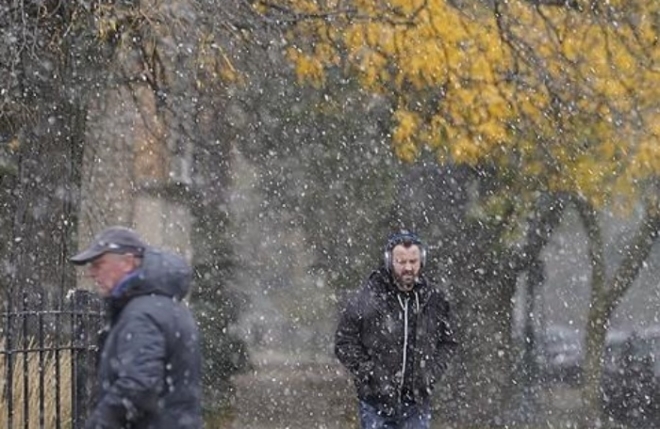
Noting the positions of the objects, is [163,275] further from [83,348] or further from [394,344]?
[83,348]

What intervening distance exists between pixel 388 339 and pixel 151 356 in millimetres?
2879

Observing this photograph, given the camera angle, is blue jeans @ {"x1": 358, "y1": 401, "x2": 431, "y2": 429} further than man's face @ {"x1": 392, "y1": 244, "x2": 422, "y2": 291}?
Yes

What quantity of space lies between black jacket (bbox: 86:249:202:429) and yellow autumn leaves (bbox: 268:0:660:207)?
8.24 metres

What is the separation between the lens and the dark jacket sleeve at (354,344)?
8539 mm

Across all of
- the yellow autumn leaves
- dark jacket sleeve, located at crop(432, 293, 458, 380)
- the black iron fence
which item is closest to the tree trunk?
the yellow autumn leaves

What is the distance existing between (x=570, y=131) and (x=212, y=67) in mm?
4281

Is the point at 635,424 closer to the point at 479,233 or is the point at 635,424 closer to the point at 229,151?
the point at 479,233

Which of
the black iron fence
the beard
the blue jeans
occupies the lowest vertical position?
the blue jeans

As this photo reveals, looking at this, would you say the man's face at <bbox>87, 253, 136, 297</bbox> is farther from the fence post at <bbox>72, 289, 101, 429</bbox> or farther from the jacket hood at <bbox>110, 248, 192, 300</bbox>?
the fence post at <bbox>72, 289, 101, 429</bbox>

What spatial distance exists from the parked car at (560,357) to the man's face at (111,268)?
61.4ft

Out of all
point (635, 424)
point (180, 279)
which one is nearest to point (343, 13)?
point (180, 279)

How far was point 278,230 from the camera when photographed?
24.8 metres

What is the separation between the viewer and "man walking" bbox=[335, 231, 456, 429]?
845 cm

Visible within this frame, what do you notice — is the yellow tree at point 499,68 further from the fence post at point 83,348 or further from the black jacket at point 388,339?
the black jacket at point 388,339
